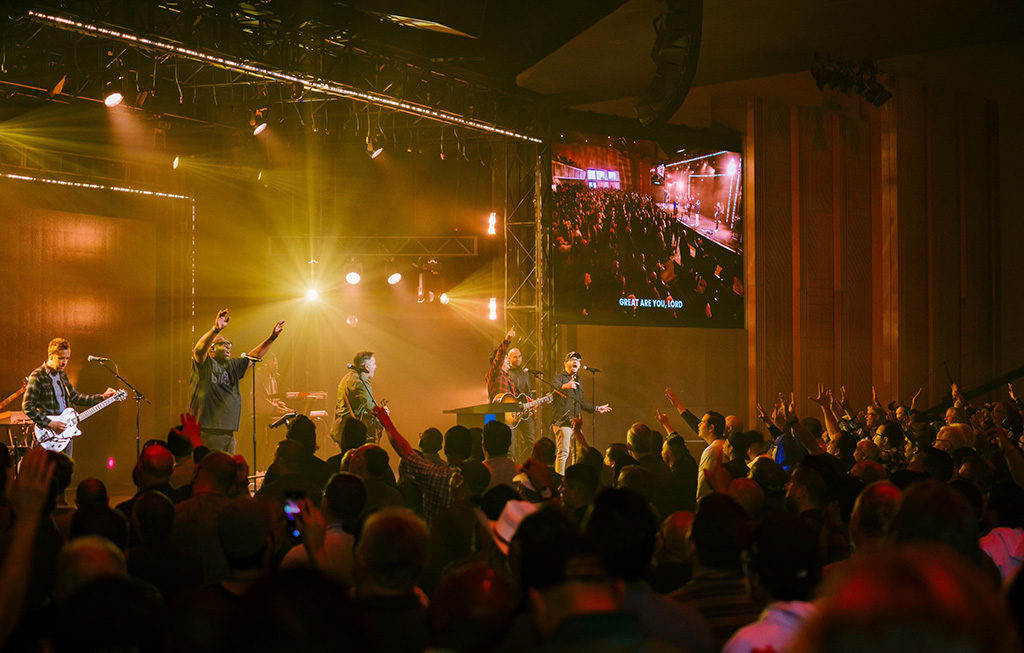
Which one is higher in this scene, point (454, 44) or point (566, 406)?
point (454, 44)

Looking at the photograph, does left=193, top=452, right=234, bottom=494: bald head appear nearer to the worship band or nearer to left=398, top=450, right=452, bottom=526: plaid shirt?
left=398, top=450, right=452, bottom=526: plaid shirt

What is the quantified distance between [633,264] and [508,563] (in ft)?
35.0

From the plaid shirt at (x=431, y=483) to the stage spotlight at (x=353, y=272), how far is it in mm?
10377

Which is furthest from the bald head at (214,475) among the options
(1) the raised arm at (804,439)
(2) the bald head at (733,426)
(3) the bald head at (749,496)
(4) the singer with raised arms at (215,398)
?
(4) the singer with raised arms at (215,398)

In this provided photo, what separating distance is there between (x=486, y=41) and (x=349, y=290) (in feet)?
17.7

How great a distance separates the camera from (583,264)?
42.8ft

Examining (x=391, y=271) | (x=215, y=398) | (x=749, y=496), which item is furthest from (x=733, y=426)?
(x=391, y=271)

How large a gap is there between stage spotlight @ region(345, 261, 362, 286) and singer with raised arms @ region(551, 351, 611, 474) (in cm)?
457

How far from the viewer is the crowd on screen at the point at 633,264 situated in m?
13.0

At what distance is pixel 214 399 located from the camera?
8.02 metres

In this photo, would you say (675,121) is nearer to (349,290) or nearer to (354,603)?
(349,290)

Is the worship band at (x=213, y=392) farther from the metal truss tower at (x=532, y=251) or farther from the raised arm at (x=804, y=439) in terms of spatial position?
the metal truss tower at (x=532, y=251)

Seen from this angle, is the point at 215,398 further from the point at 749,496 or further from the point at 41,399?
the point at 749,496

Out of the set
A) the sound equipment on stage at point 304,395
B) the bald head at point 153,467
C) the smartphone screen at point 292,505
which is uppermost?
the smartphone screen at point 292,505
